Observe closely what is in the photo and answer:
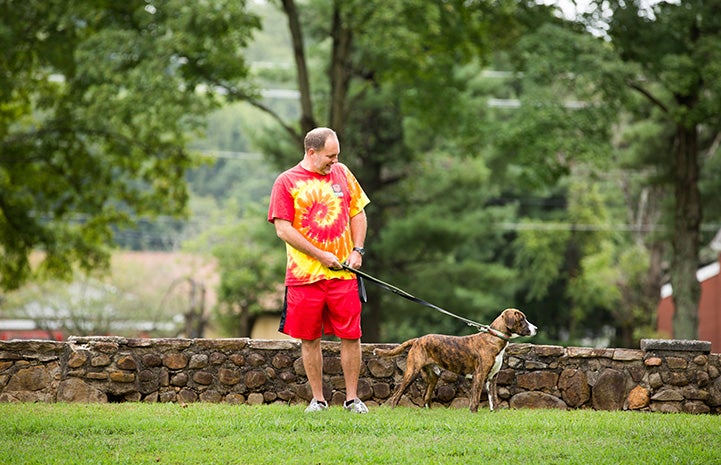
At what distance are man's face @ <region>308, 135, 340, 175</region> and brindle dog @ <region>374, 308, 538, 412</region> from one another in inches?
58.7

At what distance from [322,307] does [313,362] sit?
0.43 metres

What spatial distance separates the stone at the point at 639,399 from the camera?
9.32 m

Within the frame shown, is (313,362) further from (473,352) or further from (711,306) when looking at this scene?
(711,306)

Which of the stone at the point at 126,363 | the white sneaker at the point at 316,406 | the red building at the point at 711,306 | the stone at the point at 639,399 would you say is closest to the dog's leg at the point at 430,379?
the white sneaker at the point at 316,406

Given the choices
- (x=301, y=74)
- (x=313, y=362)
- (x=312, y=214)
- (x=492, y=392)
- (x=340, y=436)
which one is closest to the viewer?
(x=340, y=436)

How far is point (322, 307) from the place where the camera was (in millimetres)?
8141

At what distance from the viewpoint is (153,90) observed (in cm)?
2078

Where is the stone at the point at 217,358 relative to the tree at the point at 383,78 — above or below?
below

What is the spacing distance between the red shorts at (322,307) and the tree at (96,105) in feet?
43.2

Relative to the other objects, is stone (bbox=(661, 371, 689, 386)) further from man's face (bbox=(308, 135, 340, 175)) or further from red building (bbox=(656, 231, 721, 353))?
red building (bbox=(656, 231, 721, 353))

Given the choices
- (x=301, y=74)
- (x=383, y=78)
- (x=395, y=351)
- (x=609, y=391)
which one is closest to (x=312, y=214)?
(x=395, y=351)

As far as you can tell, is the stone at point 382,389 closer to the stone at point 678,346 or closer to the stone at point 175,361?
the stone at point 175,361

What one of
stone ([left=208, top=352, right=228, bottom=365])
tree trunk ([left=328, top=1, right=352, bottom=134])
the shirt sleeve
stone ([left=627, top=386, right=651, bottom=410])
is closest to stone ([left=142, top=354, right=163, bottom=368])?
stone ([left=208, top=352, right=228, bottom=365])

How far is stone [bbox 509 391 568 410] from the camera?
30.8ft
